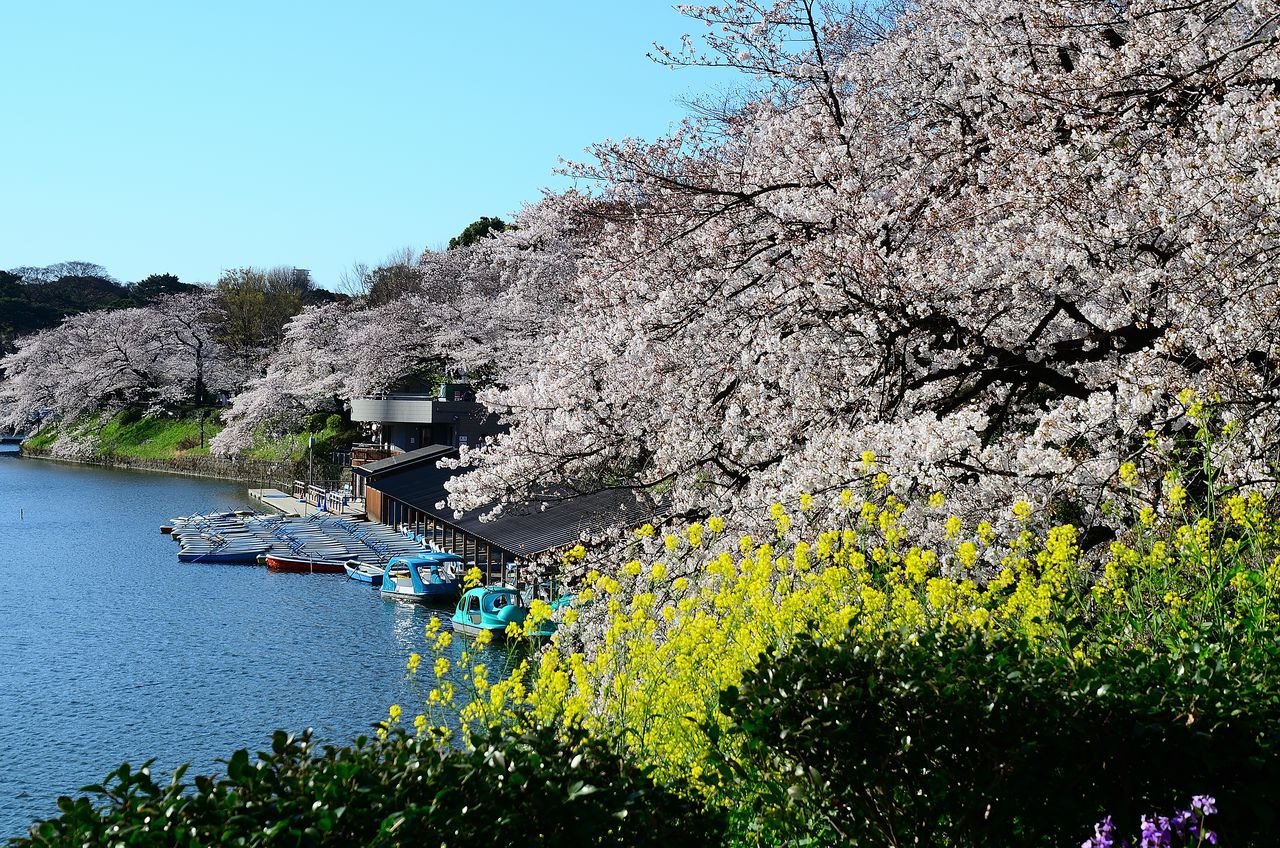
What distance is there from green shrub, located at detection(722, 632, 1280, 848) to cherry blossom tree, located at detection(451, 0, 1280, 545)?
236 centimetres

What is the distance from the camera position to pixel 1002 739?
11.6 feet

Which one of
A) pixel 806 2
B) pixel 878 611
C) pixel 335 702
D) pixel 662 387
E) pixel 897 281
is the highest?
pixel 806 2

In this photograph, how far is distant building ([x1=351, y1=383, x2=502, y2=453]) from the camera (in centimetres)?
3988

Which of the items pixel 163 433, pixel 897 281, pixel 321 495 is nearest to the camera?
pixel 897 281

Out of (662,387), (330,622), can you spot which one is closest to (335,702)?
(330,622)

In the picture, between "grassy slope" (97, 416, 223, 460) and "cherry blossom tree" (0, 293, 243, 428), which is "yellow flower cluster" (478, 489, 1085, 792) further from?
"cherry blossom tree" (0, 293, 243, 428)

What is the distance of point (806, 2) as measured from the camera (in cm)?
1005

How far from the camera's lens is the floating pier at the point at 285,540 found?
3095 centimetres

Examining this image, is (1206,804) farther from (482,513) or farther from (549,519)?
(482,513)

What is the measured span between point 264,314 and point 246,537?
30.6 meters

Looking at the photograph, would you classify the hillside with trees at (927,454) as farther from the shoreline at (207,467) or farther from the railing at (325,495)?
the shoreline at (207,467)

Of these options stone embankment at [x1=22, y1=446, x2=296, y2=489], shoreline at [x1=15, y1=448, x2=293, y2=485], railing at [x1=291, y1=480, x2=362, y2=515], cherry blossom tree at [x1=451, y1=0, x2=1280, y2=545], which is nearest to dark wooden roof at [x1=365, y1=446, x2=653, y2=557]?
cherry blossom tree at [x1=451, y1=0, x2=1280, y2=545]

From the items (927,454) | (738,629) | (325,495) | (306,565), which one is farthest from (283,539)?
(738,629)

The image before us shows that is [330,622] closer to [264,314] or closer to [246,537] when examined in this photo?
[246,537]
